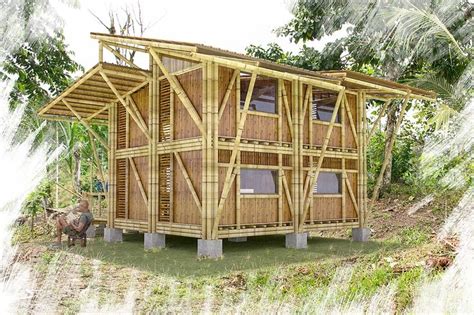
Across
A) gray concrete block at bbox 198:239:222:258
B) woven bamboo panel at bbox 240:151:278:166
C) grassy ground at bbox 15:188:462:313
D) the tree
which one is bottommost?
grassy ground at bbox 15:188:462:313

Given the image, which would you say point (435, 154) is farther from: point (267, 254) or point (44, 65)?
point (44, 65)

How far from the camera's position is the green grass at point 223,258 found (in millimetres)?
11727

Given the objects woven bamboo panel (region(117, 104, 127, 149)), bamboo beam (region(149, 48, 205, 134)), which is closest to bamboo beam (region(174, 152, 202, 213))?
bamboo beam (region(149, 48, 205, 134))

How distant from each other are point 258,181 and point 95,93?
6362mm

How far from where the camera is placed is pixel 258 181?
1497cm

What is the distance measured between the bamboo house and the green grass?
54cm

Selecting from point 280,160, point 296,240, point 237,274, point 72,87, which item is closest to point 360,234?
point 296,240

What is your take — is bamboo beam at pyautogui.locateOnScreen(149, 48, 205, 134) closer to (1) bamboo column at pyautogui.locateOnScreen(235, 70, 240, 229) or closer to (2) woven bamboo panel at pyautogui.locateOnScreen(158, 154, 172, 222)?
(1) bamboo column at pyautogui.locateOnScreen(235, 70, 240, 229)

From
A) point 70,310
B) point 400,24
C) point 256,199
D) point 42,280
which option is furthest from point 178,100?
point 400,24

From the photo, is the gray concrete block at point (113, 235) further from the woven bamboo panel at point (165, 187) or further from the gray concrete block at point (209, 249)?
the gray concrete block at point (209, 249)

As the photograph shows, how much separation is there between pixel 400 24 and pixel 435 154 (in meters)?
5.41

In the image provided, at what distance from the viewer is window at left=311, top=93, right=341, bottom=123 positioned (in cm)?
1723

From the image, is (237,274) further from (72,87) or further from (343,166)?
(72,87)

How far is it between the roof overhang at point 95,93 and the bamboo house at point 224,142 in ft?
0.14
